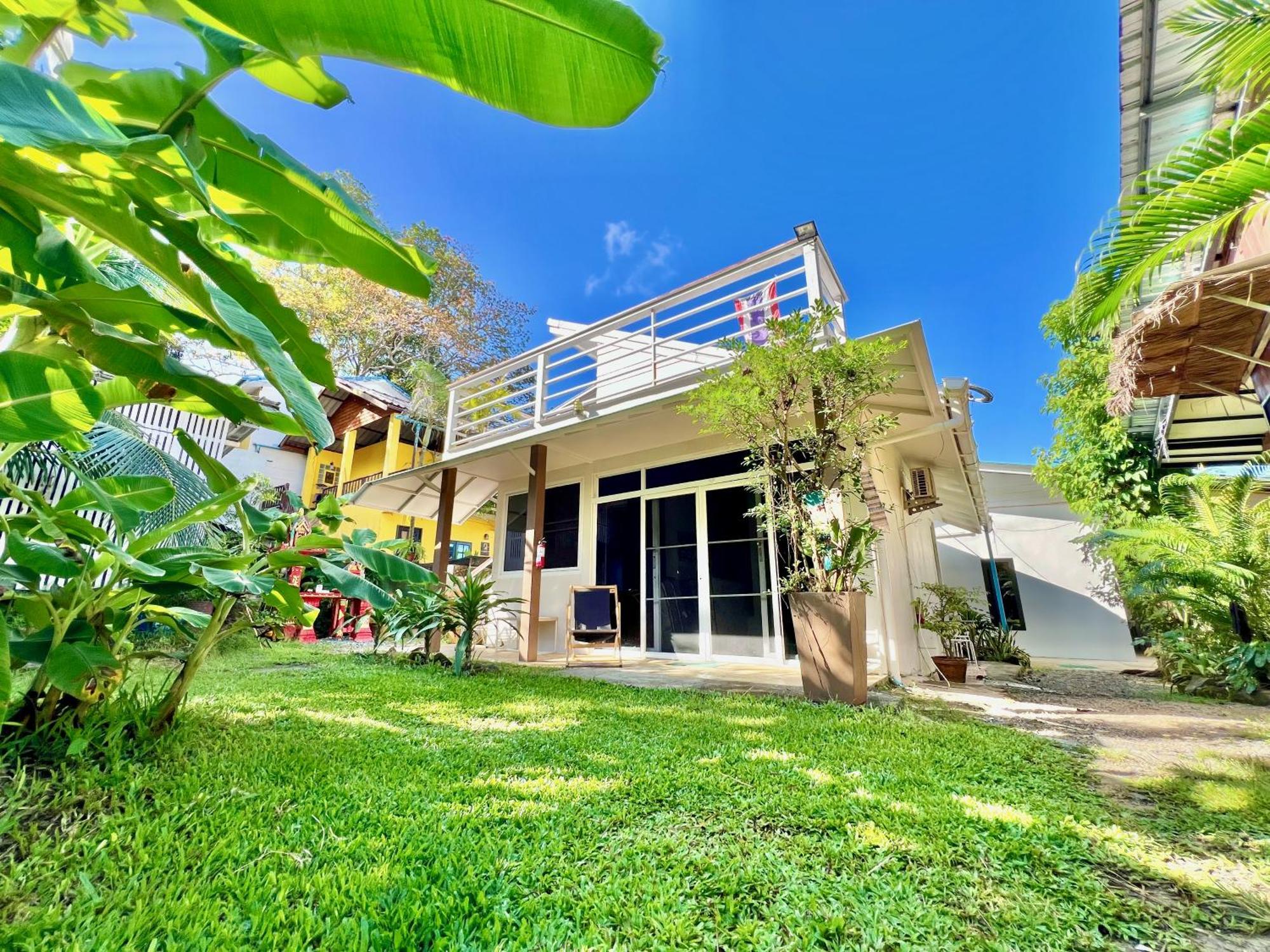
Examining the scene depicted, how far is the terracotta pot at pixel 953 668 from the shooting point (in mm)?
5445

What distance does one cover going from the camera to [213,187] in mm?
1604

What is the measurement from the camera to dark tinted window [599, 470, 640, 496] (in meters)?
7.58

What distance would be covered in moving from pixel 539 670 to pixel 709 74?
10246 millimetres

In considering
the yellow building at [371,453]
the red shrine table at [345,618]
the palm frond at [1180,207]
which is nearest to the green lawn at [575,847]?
the palm frond at [1180,207]

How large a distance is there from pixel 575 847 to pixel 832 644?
2779 millimetres

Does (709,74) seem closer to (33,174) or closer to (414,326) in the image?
(33,174)

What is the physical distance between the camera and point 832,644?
12.3 ft

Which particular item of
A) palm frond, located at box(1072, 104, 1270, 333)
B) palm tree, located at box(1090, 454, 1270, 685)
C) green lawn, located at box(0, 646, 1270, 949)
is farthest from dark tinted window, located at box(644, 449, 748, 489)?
palm tree, located at box(1090, 454, 1270, 685)

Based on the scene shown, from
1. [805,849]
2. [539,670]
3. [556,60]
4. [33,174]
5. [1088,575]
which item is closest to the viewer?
[33,174]

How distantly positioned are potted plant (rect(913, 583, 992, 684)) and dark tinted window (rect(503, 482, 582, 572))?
5014 millimetres

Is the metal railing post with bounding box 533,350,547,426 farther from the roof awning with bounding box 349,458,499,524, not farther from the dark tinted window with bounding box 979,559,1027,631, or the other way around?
the dark tinted window with bounding box 979,559,1027,631

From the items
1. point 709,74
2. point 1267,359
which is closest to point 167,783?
point 1267,359

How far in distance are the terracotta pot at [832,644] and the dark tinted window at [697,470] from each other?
2702 mm

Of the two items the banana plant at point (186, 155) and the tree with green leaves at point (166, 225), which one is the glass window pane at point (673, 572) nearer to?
the tree with green leaves at point (166, 225)
